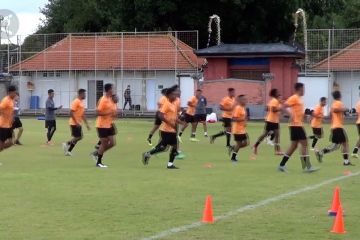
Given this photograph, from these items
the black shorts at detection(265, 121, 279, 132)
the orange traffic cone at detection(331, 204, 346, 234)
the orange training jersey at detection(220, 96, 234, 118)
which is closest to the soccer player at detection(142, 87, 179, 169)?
the black shorts at detection(265, 121, 279, 132)

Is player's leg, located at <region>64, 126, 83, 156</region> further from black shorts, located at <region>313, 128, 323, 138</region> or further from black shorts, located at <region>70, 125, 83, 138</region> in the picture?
black shorts, located at <region>313, 128, 323, 138</region>

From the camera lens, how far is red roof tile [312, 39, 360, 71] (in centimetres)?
4672

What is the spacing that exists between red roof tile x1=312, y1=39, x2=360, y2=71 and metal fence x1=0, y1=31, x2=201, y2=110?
28.9 ft

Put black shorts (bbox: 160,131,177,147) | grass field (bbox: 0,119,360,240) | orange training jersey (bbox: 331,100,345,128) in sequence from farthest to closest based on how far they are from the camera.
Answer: orange training jersey (bbox: 331,100,345,128) < black shorts (bbox: 160,131,177,147) < grass field (bbox: 0,119,360,240)

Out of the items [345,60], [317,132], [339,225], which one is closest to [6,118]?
[317,132]

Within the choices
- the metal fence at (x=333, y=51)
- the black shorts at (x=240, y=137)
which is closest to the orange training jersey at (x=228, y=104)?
the black shorts at (x=240, y=137)

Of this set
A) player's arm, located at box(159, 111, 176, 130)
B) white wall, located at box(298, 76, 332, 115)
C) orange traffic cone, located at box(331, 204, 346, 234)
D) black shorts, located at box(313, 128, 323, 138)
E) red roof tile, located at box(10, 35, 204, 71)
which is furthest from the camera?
red roof tile, located at box(10, 35, 204, 71)

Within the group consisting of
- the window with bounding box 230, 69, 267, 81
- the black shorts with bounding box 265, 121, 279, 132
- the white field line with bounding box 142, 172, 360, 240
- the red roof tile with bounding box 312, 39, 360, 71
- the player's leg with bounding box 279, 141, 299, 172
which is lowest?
the white field line with bounding box 142, 172, 360, 240

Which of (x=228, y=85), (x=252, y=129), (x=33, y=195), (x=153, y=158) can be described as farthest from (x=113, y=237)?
(x=228, y=85)

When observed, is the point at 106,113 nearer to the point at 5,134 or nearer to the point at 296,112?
the point at 5,134

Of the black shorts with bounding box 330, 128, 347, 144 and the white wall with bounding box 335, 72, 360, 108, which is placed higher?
the white wall with bounding box 335, 72, 360, 108

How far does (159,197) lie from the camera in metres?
12.7

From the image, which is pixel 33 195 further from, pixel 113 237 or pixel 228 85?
pixel 228 85

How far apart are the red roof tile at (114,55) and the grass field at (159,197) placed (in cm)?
3039
